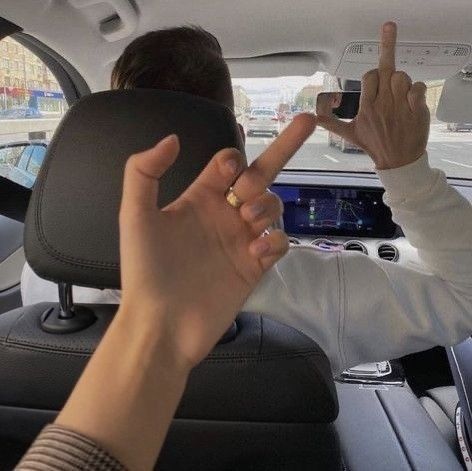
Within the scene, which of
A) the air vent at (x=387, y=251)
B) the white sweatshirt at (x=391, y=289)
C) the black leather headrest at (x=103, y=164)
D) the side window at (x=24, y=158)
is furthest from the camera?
the air vent at (x=387, y=251)

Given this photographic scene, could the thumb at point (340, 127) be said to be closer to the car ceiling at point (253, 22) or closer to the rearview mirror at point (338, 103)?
the rearview mirror at point (338, 103)

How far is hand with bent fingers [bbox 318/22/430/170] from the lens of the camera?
1.29 meters

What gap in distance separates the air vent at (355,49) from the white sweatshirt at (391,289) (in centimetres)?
113

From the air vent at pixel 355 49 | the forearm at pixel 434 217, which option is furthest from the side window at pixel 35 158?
the forearm at pixel 434 217

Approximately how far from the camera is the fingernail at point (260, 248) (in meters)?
0.78

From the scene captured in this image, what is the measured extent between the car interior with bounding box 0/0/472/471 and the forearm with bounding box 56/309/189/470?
148mm

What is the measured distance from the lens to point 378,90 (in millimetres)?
1323

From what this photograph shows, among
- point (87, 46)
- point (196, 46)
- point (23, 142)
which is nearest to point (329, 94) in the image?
point (196, 46)

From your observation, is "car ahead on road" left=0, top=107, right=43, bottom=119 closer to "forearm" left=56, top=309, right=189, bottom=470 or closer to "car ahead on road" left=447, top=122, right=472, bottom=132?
"car ahead on road" left=447, top=122, right=472, bottom=132

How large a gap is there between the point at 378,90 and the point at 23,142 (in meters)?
1.74

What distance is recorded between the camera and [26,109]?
7.94ft

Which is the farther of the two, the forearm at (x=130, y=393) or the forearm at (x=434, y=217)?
the forearm at (x=434, y=217)

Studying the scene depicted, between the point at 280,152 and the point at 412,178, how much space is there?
0.62 metres

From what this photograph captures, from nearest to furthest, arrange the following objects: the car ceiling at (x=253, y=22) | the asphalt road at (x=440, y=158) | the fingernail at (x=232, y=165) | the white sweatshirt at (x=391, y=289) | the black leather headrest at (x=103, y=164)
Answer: the fingernail at (x=232, y=165) → the black leather headrest at (x=103, y=164) → the white sweatshirt at (x=391, y=289) → the car ceiling at (x=253, y=22) → the asphalt road at (x=440, y=158)
